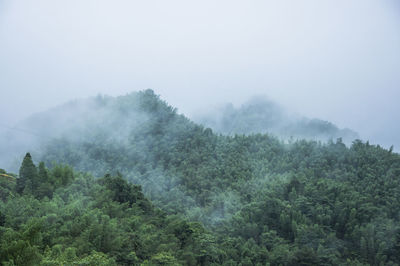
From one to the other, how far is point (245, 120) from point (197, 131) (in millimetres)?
19849

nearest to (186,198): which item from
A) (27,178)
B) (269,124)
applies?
(27,178)

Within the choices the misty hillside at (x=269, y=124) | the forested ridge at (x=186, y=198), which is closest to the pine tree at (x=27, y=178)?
the forested ridge at (x=186, y=198)

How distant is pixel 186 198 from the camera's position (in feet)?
94.0

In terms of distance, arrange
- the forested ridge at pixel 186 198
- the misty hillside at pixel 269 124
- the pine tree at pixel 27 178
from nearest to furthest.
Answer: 1. the forested ridge at pixel 186 198
2. the pine tree at pixel 27 178
3. the misty hillside at pixel 269 124

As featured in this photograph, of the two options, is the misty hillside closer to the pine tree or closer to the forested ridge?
the forested ridge

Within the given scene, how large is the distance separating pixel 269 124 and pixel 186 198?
30162 millimetres

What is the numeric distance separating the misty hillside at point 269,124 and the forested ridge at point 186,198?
16.3 m

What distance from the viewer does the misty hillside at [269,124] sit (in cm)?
5269

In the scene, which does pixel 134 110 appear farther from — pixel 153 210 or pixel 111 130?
pixel 153 210

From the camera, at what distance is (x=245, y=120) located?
5644 centimetres

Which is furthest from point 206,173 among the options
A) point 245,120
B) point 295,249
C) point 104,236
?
point 245,120

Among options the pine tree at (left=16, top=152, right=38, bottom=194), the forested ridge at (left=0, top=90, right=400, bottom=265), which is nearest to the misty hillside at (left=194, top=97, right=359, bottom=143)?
the forested ridge at (left=0, top=90, right=400, bottom=265)

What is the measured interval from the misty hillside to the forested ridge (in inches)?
642

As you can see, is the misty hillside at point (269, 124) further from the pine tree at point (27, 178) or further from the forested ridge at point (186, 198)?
the pine tree at point (27, 178)
